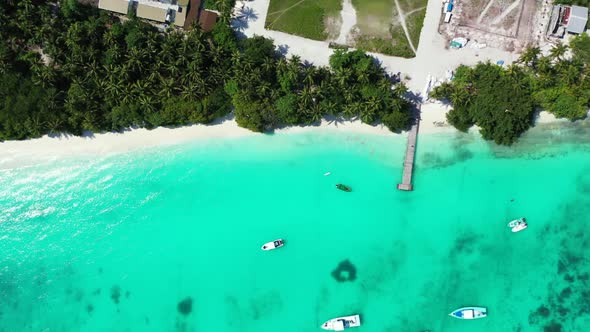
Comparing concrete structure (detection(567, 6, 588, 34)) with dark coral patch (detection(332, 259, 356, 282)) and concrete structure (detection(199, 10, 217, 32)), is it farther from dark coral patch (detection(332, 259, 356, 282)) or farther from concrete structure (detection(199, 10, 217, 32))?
concrete structure (detection(199, 10, 217, 32))

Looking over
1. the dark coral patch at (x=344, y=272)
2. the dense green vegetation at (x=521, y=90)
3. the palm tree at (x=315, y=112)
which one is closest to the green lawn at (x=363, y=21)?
the dense green vegetation at (x=521, y=90)

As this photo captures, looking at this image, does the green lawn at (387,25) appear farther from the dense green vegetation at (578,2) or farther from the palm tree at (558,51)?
the dense green vegetation at (578,2)

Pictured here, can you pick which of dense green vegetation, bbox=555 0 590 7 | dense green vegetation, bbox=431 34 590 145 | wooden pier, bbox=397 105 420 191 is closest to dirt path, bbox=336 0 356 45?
dense green vegetation, bbox=431 34 590 145

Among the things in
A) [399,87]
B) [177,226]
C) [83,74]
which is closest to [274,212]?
[177,226]

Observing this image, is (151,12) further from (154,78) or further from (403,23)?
(403,23)

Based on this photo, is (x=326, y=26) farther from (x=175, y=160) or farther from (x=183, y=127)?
(x=175, y=160)

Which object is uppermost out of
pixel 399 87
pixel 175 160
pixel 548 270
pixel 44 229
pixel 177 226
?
pixel 399 87
